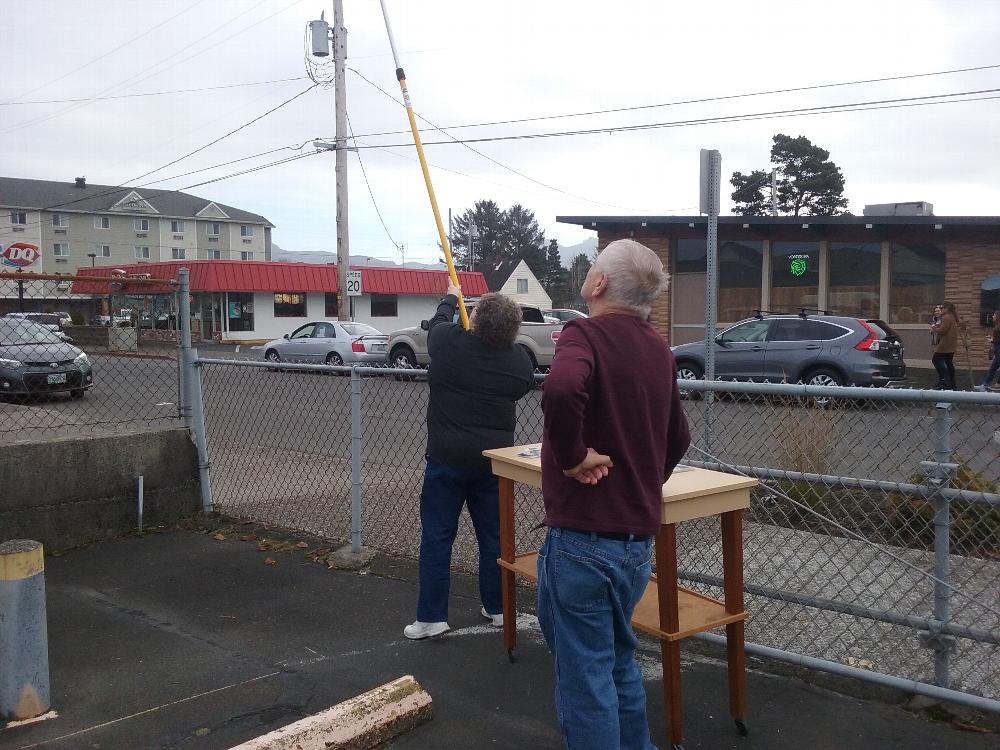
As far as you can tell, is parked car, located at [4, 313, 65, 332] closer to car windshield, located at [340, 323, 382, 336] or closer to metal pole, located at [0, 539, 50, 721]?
metal pole, located at [0, 539, 50, 721]

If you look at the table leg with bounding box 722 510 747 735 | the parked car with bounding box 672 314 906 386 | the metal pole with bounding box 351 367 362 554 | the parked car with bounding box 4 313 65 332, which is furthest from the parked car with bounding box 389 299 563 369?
the table leg with bounding box 722 510 747 735

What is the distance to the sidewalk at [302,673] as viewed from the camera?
3.55m

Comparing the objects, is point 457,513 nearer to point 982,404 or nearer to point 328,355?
point 982,404

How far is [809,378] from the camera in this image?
50.7 feet

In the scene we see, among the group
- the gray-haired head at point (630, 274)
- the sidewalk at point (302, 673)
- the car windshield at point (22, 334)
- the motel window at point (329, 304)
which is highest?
the motel window at point (329, 304)

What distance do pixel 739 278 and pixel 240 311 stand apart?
925 inches

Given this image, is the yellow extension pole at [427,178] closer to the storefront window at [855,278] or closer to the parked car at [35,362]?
the parked car at [35,362]

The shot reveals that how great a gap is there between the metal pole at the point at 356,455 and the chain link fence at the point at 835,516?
0.01 metres

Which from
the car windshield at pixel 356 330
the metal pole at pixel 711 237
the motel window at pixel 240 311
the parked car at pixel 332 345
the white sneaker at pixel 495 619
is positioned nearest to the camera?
the white sneaker at pixel 495 619

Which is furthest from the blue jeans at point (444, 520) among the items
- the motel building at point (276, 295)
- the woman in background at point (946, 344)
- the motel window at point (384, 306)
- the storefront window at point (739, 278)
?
the motel window at point (384, 306)

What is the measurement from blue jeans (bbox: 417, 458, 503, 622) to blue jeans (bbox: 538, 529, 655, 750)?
1.63 m

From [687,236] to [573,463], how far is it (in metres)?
24.6

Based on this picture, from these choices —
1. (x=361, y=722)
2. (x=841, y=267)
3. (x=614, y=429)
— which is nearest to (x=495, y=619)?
(x=361, y=722)

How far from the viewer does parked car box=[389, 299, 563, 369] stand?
19.9m
